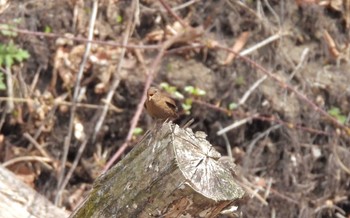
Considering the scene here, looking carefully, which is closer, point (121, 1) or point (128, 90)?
point (128, 90)

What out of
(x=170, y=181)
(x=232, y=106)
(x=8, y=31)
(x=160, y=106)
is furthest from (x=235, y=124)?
(x=170, y=181)

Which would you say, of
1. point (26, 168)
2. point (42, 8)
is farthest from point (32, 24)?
point (26, 168)

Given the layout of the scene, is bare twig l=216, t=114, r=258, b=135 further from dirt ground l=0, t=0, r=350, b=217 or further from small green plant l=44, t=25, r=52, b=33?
small green plant l=44, t=25, r=52, b=33

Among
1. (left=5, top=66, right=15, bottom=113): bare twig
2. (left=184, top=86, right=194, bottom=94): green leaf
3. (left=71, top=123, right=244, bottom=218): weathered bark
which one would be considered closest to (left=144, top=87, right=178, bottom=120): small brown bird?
(left=71, top=123, right=244, bottom=218): weathered bark

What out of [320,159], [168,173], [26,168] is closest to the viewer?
[168,173]

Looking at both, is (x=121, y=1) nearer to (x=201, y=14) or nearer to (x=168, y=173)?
(x=201, y=14)

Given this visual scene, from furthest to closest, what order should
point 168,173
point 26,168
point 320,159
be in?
point 320,159 < point 26,168 < point 168,173
